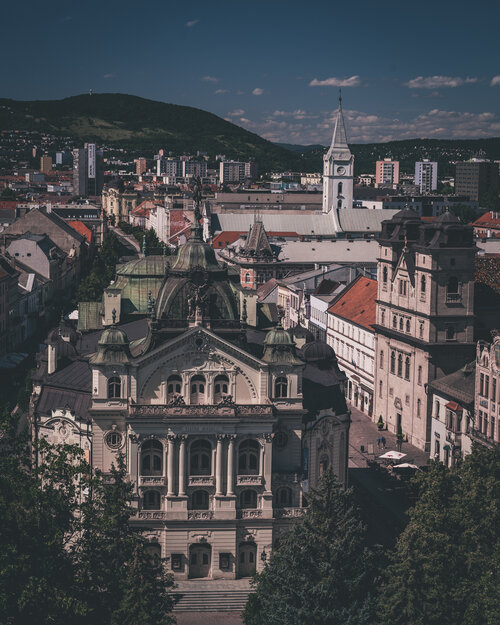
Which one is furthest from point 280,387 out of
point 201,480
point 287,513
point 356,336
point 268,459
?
point 356,336

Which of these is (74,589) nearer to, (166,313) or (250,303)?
(166,313)

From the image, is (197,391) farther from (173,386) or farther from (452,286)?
(452,286)

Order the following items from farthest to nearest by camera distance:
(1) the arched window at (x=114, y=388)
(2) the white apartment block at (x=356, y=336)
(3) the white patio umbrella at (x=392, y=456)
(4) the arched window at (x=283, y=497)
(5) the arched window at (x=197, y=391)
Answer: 1. (2) the white apartment block at (x=356, y=336)
2. (3) the white patio umbrella at (x=392, y=456)
3. (4) the arched window at (x=283, y=497)
4. (1) the arched window at (x=114, y=388)
5. (5) the arched window at (x=197, y=391)

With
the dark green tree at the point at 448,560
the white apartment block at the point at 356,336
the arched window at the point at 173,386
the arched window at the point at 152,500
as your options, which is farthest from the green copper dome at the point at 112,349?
the white apartment block at the point at 356,336

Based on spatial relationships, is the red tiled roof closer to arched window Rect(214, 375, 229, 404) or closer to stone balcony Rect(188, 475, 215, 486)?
arched window Rect(214, 375, 229, 404)

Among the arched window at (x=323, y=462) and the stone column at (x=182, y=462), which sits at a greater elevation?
the stone column at (x=182, y=462)

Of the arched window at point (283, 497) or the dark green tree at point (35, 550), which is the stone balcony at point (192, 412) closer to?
the arched window at point (283, 497)
